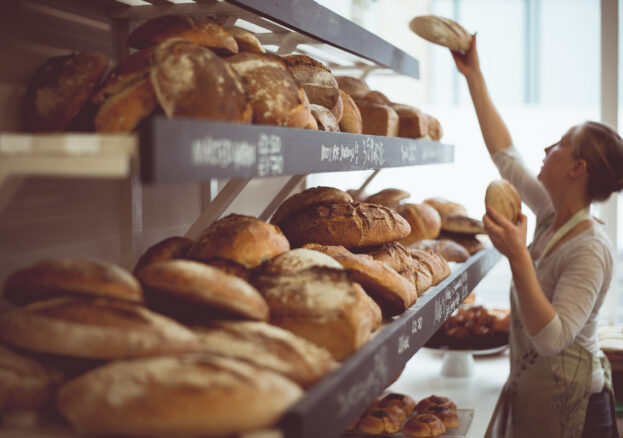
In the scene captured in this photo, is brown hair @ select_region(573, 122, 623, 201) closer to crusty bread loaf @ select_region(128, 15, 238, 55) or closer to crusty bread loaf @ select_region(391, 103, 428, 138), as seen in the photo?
crusty bread loaf @ select_region(391, 103, 428, 138)

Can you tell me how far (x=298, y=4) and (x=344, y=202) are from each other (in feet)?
2.04

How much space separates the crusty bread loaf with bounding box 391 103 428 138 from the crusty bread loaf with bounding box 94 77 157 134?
1449mm

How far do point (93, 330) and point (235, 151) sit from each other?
0.33 m

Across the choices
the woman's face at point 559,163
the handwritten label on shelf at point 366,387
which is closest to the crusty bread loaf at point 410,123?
the woman's face at point 559,163

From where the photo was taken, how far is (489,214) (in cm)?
193

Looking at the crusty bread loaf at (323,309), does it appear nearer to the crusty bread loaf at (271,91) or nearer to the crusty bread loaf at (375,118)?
the crusty bread loaf at (271,91)

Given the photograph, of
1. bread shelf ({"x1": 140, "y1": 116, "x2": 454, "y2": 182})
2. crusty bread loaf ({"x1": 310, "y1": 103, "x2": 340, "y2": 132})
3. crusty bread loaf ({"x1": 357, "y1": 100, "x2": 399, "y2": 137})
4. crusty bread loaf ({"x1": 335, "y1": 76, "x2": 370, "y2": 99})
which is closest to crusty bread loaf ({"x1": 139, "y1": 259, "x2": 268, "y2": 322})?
bread shelf ({"x1": 140, "y1": 116, "x2": 454, "y2": 182})

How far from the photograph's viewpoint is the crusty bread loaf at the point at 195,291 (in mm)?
1049

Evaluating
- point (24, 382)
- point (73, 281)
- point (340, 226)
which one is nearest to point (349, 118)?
point (340, 226)

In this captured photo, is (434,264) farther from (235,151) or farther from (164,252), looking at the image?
(235,151)

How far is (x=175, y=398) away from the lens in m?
0.88

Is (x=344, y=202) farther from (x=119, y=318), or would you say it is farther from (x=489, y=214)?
(x=119, y=318)

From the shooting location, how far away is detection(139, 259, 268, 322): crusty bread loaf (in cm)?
105

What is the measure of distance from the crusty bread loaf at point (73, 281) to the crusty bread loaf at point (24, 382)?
0.10 meters
